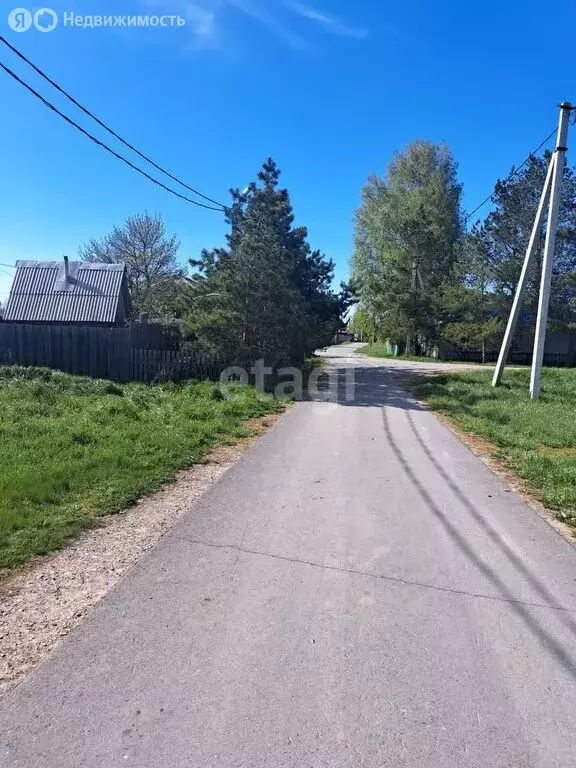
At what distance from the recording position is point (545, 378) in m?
18.9

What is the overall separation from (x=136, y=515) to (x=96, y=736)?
2.65 m

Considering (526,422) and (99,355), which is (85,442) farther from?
(99,355)

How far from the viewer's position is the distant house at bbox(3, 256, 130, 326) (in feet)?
67.3

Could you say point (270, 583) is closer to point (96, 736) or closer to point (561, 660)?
point (96, 736)

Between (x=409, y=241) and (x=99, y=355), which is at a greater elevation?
(x=409, y=241)

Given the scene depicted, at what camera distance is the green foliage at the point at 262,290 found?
45.5ft

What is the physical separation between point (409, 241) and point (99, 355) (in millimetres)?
22777

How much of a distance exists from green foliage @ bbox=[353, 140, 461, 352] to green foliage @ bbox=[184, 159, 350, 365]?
13.4m

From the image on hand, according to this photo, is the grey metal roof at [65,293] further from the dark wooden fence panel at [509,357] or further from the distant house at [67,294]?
the dark wooden fence panel at [509,357]

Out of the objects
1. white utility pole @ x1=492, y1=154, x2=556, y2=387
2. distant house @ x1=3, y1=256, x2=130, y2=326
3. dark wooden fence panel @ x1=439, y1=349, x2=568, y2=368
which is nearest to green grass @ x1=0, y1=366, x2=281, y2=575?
white utility pole @ x1=492, y1=154, x2=556, y2=387

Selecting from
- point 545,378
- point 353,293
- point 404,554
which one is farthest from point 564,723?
point 545,378

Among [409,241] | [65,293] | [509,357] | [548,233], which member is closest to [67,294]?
[65,293]
